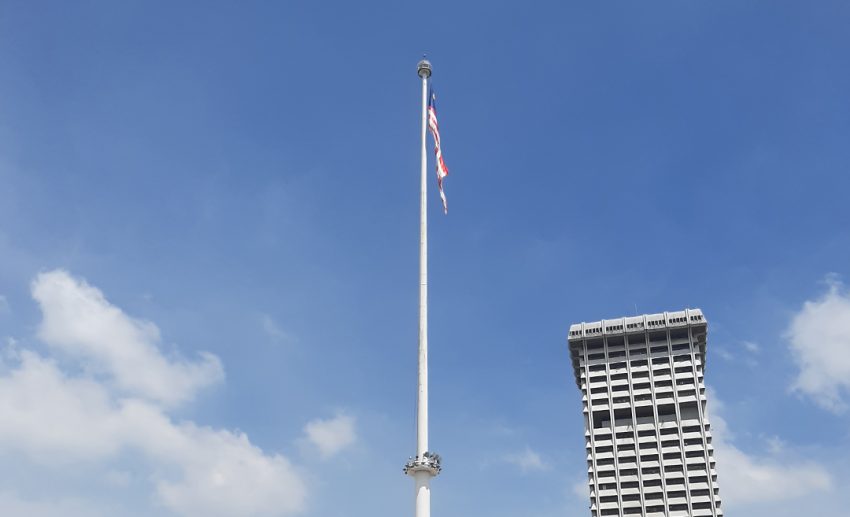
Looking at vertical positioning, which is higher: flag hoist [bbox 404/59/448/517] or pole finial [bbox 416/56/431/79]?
pole finial [bbox 416/56/431/79]

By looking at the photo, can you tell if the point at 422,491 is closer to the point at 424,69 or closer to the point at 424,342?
the point at 424,342

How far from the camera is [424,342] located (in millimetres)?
45719

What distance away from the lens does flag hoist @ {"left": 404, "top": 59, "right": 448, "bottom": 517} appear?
1636 inches

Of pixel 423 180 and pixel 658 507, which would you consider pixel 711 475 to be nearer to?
pixel 658 507

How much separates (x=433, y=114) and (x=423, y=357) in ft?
59.2

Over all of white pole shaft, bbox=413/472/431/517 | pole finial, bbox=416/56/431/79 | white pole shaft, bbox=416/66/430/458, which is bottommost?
white pole shaft, bbox=413/472/431/517

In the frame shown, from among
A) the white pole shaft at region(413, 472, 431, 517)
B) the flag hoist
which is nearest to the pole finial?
the flag hoist

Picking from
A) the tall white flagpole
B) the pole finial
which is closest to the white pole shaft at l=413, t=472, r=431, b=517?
the tall white flagpole

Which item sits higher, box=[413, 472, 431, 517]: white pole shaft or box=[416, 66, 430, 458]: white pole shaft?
box=[416, 66, 430, 458]: white pole shaft

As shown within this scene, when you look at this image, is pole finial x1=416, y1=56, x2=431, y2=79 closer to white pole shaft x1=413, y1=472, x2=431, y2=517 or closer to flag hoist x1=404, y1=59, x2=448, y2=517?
flag hoist x1=404, y1=59, x2=448, y2=517

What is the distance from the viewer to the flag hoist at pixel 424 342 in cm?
4156

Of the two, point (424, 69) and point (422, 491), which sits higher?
point (424, 69)

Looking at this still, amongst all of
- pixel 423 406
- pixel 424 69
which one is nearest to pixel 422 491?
pixel 423 406

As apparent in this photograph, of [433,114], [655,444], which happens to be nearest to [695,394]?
[655,444]
